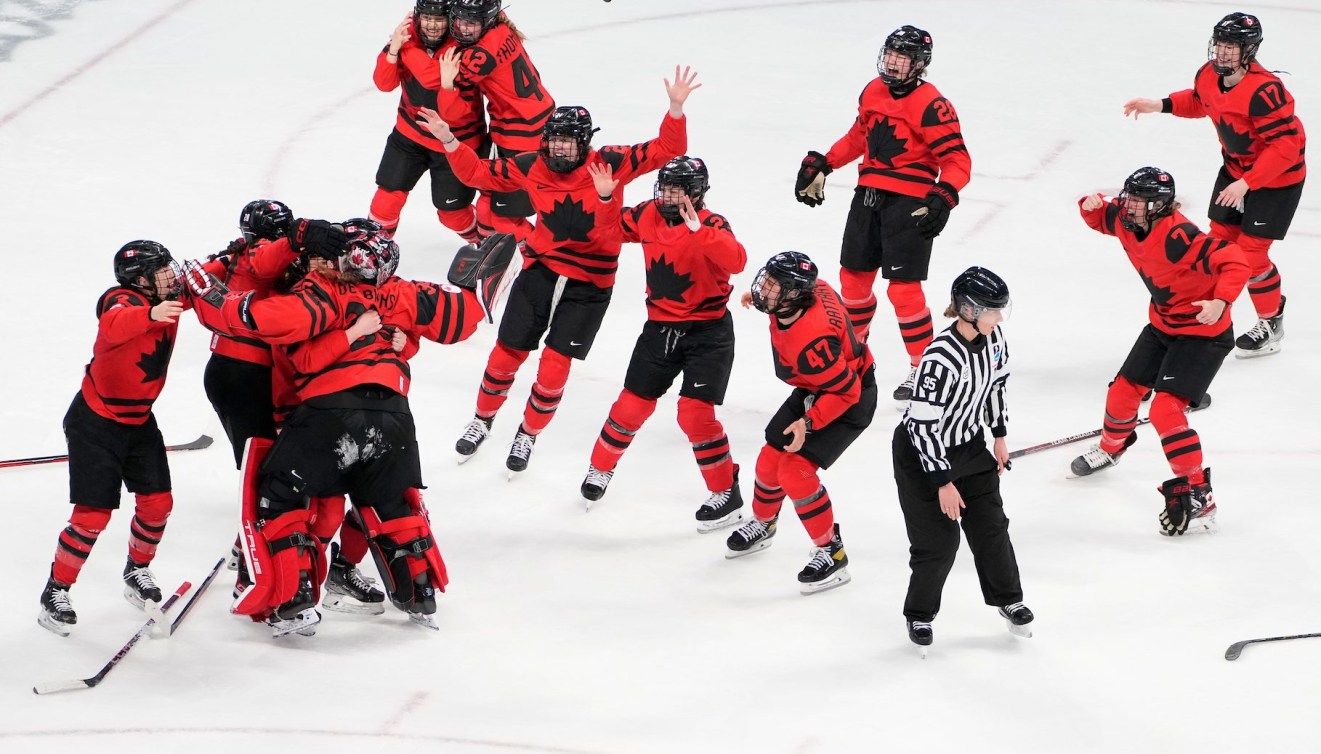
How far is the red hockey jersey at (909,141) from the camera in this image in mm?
6223

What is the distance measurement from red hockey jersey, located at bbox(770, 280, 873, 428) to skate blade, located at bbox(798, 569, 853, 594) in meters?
0.52

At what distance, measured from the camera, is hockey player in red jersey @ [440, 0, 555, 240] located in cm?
700

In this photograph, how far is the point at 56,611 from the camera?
15.4ft

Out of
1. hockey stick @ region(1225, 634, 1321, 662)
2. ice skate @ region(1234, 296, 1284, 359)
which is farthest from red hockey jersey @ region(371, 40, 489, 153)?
hockey stick @ region(1225, 634, 1321, 662)

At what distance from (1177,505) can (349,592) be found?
279cm

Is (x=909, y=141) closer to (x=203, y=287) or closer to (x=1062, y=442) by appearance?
(x=1062, y=442)

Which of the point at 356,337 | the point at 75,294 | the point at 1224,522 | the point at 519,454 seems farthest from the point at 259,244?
the point at 1224,522

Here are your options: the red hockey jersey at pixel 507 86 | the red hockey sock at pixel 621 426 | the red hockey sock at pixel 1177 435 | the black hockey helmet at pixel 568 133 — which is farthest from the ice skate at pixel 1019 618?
the red hockey jersey at pixel 507 86

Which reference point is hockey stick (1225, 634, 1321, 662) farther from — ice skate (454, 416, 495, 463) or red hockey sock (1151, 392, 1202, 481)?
ice skate (454, 416, 495, 463)

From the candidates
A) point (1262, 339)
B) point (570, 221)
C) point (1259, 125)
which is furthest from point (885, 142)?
point (1262, 339)

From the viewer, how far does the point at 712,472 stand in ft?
18.2

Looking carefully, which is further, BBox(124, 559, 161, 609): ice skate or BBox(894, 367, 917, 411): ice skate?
BBox(894, 367, 917, 411): ice skate

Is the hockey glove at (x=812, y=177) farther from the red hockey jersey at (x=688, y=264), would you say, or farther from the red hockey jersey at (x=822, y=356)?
the red hockey jersey at (x=822, y=356)

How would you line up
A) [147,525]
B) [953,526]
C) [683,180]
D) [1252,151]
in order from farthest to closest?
1. [1252,151]
2. [683,180]
3. [147,525]
4. [953,526]
